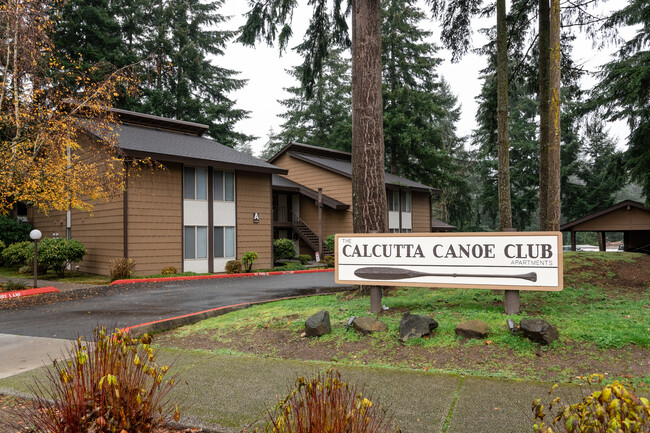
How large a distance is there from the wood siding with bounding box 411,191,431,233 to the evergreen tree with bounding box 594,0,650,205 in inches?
577

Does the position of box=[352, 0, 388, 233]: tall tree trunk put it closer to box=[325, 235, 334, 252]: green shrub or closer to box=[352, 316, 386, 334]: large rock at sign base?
box=[352, 316, 386, 334]: large rock at sign base

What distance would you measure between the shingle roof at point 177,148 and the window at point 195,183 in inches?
30.6

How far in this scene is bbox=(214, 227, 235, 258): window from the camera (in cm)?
1989

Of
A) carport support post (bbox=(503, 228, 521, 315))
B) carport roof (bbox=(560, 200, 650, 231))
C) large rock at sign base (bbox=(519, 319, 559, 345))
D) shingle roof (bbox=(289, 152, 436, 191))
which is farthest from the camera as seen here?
shingle roof (bbox=(289, 152, 436, 191))

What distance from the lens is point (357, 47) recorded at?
8.73 metres

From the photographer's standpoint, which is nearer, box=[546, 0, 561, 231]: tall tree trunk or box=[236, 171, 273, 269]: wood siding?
box=[546, 0, 561, 231]: tall tree trunk

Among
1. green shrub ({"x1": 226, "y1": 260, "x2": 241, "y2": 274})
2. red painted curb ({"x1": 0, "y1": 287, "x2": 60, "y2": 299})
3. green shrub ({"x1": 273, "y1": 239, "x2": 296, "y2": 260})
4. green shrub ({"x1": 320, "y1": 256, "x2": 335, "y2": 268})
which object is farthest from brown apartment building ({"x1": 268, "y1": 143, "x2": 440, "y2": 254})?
red painted curb ({"x1": 0, "y1": 287, "x2": 60, "y2": 299})

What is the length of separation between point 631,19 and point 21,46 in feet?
76.4

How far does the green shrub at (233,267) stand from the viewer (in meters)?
19.0

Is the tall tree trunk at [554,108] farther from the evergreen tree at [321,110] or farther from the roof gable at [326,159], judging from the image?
the evergreen tree at [321,110]

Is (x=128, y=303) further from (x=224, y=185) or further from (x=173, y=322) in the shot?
(x=224, y=185)

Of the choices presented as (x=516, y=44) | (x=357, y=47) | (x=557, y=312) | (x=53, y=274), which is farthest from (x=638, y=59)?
(x=53, y=274)

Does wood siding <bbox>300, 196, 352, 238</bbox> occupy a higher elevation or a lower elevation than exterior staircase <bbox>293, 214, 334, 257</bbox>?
higher

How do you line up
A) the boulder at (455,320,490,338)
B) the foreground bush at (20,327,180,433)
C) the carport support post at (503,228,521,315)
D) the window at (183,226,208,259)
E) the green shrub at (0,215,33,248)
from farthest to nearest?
the green shrub at (0,215,33,248) → the window at (183,226,208,259) → the carport support post at (503,228,521,315) → the boulder at (455,320,490,338) → the foreground bush at (20,327,180,433)
